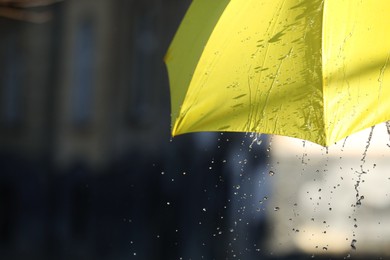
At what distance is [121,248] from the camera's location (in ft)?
34.5

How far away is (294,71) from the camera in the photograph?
328 centimetres

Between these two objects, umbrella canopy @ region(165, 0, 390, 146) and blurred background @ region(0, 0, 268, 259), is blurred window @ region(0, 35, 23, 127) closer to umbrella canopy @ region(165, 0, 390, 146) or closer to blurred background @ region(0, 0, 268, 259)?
blurred background @ region(0, 0, 268, 259)

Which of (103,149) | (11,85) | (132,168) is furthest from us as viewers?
(11,85)

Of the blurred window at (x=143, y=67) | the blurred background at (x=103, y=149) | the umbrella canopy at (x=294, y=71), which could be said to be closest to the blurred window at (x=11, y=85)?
the blurred background at (x=103, y=149)

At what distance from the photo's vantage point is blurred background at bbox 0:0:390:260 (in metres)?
9.70

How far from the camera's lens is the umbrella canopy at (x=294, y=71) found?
3.20 metres

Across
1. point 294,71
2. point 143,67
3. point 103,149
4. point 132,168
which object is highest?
point 143,67

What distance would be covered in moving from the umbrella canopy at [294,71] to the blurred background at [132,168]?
5907 mm

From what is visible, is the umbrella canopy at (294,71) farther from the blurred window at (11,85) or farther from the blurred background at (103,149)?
the blurred window at (11,85)

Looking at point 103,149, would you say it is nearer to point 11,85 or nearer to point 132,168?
point 132,168

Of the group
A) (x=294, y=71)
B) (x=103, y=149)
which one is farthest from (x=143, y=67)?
(x=294, y=71)

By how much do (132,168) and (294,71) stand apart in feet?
25.4

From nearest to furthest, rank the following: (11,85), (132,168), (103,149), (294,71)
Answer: (294,71), (132,168), (103,149), (11,85)

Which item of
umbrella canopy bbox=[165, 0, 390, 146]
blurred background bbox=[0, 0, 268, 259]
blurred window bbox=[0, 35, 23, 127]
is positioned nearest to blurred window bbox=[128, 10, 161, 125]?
blurred background bbox=[0, 0, 268, 259]
